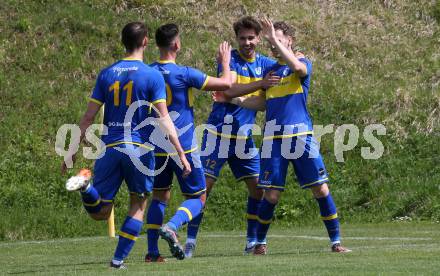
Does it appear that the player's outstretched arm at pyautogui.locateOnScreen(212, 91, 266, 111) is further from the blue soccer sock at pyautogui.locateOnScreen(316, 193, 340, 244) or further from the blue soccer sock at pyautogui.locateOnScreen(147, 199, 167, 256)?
the blue soccer sock at pyautogui.locateOnScreen(147, 199, 167, 256)

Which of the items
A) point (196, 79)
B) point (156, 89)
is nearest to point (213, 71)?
point (196, 79)

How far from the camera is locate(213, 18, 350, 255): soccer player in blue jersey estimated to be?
36.0 feet

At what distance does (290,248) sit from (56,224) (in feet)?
22.3

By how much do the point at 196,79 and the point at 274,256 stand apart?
1925mm

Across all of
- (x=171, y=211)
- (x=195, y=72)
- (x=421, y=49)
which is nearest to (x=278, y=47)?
(x=195, y=72)

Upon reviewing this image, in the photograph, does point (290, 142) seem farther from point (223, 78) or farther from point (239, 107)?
point (239, 107)

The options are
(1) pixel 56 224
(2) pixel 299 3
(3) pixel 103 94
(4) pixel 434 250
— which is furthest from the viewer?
(2) pixel 299 3

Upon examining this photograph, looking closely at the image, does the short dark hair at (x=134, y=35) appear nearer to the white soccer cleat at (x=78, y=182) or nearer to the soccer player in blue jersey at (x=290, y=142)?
the white soccer cleat at (x=78, y=182)

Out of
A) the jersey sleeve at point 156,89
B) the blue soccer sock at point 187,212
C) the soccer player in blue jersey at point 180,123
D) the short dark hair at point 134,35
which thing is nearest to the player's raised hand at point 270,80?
the soccer player in blue jersey at point 180,123

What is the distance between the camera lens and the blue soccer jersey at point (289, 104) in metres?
11.1

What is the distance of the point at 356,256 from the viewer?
1005cm

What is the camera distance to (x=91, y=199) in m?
9.46

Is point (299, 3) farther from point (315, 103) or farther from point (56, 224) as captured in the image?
point (56, 224)

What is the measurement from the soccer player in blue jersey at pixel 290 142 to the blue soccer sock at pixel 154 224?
1.13 metres
